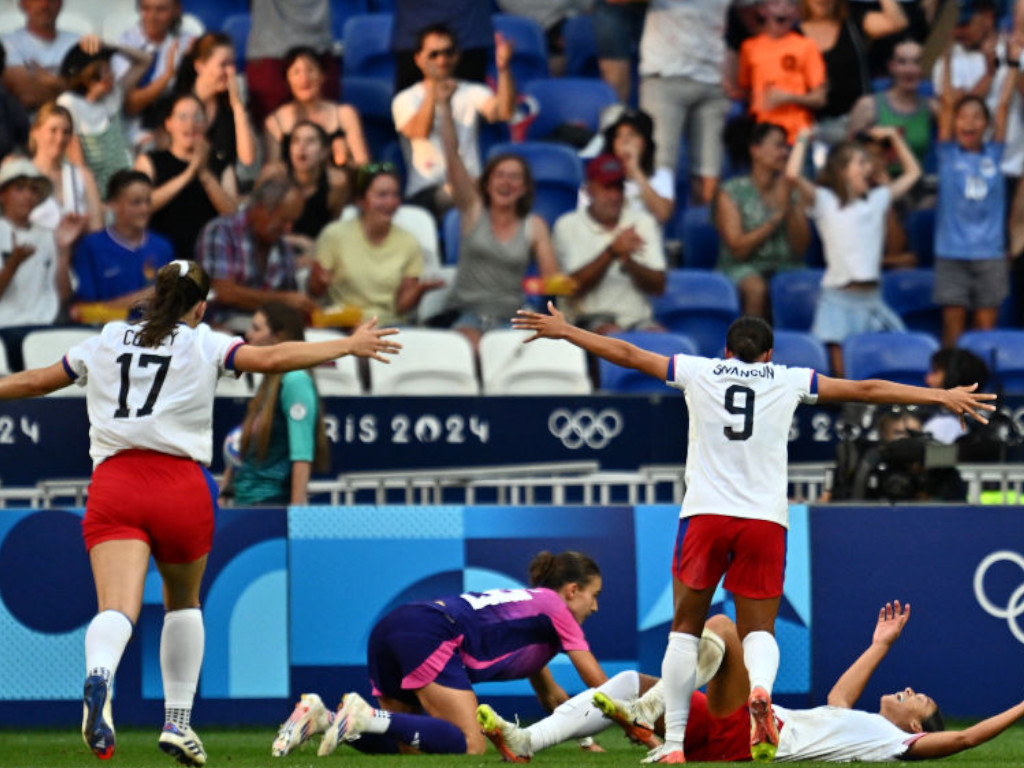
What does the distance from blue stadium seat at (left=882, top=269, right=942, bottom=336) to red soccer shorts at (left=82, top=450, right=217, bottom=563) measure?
8589 mm

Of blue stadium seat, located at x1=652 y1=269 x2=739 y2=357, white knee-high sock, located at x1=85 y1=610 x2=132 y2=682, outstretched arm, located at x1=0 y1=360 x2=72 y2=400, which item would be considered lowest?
white knee-high sock, located at x1=85 y1=610 x2=132 y2=682

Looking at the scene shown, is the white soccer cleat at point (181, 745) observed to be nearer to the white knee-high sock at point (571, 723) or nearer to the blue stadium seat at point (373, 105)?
the white knee-high sock at point (571, 723)

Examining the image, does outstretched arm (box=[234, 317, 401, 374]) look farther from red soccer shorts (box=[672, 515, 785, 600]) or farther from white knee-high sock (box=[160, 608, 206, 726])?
red soccer shorts (box=[672, 515, 785, 600])

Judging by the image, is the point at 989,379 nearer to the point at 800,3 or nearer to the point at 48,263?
the point at 800,3

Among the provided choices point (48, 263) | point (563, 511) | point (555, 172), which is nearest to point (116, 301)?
point (48, 263)

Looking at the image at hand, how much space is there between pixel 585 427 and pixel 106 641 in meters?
5.68

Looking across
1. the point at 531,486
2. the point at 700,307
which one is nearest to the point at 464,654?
the point at 531,486

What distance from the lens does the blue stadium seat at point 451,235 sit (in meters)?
13.6

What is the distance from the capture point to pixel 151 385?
6.70m

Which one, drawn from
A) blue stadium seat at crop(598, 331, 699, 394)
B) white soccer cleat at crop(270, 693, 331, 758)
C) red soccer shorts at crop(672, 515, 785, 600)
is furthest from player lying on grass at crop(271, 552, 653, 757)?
blue stadium seat at crop(598, 331, 699, 394)

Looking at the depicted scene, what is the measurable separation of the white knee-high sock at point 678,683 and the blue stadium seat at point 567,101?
8381mm

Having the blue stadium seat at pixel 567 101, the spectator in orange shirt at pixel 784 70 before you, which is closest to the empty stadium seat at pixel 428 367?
the blue stadium seat at pixel 567 101

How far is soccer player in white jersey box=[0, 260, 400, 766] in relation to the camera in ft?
21.7

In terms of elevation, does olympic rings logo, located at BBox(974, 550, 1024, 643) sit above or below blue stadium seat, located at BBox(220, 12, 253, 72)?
below
